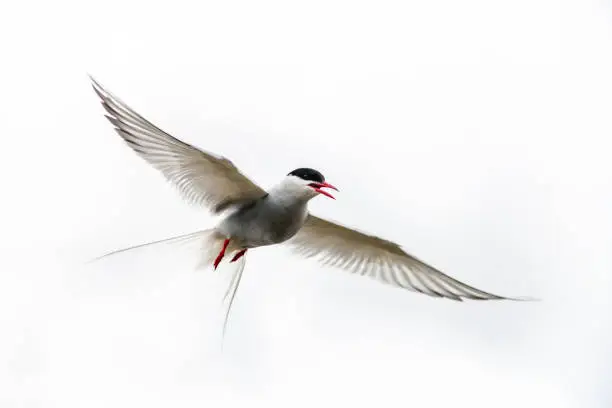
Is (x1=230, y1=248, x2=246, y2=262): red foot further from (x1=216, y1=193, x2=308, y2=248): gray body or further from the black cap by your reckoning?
the black cap

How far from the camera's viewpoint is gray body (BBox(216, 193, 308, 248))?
37.2ft

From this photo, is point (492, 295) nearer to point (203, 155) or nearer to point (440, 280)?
point (440, 280)

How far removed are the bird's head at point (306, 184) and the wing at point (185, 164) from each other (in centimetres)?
47

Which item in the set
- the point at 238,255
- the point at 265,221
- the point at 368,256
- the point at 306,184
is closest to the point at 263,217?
the point at 265,221

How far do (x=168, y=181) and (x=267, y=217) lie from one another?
1055 millimetres

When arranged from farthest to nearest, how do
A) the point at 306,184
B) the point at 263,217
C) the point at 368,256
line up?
the point at 368,256, the point at 263,217, the point at 306,184

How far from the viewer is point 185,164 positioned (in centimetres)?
1148

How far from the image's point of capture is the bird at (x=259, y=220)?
36.3 ft

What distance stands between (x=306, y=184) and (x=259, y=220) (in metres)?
0.66

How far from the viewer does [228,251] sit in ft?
39.8

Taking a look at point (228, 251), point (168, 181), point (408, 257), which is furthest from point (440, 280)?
point (168, 181)

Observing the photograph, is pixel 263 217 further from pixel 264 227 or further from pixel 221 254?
pixel 221 254

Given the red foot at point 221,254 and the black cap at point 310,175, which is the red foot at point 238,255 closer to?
the red foot at point 221,254

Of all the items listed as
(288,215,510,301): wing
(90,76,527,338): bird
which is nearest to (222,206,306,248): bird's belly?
(90,76,527,338): bird
